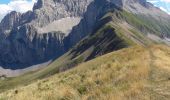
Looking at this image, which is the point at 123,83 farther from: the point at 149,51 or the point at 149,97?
the point at 149,51

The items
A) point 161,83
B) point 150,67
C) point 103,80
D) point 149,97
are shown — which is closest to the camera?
point 149,97

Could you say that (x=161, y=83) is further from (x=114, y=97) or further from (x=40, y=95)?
(x=40, y=95)

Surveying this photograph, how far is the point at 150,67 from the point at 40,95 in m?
9.08

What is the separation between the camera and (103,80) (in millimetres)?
28656

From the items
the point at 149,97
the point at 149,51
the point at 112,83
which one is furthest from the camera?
the point at 149,51

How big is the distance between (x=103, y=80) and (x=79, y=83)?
76.1 inches

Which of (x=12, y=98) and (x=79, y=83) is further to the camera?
(x=79, y=83)

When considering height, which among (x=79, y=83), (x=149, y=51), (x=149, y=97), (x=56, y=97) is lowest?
(x=149, y=51)

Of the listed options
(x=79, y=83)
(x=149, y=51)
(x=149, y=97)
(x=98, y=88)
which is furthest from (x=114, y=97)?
(x=149, y=51)

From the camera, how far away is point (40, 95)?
2616 centimetres

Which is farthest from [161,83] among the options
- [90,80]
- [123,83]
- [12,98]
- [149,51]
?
[149,51]

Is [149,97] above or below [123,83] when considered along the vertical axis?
above

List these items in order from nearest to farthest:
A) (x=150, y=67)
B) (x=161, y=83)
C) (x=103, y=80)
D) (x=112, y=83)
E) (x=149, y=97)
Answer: (x=149, y=97) < (x=161, y=83) < (x=112, y=83) < (x=103, y=80) < (x=150, y=67)

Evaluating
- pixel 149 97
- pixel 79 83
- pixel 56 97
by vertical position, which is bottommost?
pixel 79 83
